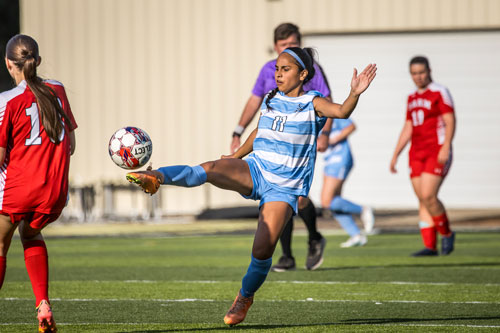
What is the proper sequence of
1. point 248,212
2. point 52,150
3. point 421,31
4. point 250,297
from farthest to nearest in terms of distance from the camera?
point 421,31 < point 248,212 < point 250,297 < point 52,150

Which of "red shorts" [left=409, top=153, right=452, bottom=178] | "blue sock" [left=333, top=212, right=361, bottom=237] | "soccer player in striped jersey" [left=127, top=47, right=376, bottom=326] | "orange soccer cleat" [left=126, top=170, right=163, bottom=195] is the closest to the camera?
"orange soccer cleat" [left=126, top=170, right=163, bottom=195]

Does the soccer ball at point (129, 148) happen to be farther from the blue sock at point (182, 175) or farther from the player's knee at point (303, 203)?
the player's knee at point (303, 203)

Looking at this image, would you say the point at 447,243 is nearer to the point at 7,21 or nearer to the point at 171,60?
the point at 171,60

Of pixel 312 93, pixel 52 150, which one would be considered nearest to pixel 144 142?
pixel 52 150

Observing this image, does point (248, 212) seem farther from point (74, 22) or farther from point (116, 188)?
point (74, 22)

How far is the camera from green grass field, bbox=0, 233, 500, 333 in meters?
6.31

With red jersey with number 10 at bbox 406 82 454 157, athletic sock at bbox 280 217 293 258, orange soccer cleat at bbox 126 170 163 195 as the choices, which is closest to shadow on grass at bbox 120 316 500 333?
orange soccer cleat at bbox 126 170 163 195

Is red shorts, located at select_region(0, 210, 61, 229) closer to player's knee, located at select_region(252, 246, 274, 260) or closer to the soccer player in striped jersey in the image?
the soccer player in striped jersey

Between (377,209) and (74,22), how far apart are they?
345 inches

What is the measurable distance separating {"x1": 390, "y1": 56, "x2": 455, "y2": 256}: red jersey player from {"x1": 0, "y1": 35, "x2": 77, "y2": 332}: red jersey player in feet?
19.3

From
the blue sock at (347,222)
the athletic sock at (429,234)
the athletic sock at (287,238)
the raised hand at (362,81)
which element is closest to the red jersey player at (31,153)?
the raised hand at (362,81)

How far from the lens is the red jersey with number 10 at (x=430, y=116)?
10.7 meters

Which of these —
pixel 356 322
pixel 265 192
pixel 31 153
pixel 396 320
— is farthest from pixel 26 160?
pixel 396 320

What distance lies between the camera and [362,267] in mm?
9992
